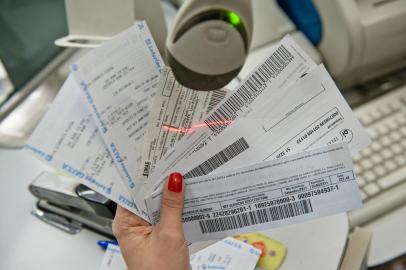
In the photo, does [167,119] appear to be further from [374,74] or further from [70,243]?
[374,74]

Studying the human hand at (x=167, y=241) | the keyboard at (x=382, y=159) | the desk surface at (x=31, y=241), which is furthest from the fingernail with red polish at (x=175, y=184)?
the keyboard at (x=382, y=159)

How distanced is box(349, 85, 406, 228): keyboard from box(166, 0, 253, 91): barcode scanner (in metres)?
0.53

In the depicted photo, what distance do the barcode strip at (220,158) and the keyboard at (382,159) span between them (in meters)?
0.38

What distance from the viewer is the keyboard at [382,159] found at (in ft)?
2.73

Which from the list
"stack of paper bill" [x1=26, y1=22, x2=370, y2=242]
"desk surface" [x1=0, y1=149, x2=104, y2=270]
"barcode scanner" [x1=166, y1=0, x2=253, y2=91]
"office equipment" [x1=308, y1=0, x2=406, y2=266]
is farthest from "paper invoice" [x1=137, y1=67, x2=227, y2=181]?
"office equipment" [x1=308, y1=0, x2=406, y2=266]

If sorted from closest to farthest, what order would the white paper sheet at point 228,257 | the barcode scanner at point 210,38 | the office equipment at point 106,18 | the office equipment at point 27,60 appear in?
the barcode scanner at point 210,38 → the white paper sheet at point 228,257 → the office equipment at point 106,18 → the office equipment at point 27,60

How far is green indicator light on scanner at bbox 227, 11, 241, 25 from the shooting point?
0.39 meters

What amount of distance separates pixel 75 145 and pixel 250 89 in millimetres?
213

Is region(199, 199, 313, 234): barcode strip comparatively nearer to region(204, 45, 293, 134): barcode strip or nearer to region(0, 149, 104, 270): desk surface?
region(204, 45, 293, 134): barcode strip

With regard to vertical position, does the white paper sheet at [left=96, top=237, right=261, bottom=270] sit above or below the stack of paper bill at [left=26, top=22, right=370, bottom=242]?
below

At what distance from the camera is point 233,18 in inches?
15.3

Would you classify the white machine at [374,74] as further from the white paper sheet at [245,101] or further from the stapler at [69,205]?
the stapler at [69,205]

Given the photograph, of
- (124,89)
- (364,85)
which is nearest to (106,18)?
(124,89)

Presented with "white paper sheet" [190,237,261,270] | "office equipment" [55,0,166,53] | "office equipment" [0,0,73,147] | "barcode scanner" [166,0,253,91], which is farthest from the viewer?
"office equipment" [0,0,73,147]
